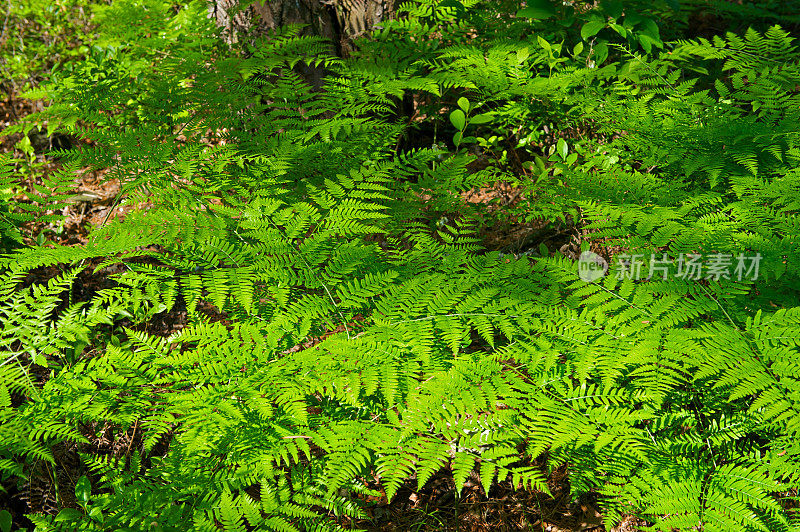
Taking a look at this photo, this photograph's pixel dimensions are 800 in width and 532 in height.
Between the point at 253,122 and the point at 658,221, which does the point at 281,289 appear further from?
the point at 658,221

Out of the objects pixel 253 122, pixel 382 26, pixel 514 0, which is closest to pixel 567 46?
pixel 514 0

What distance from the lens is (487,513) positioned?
2369mm

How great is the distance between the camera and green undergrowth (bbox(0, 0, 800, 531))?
1.71m

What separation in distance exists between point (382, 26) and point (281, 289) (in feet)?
7.87

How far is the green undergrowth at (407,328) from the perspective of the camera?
171 cm

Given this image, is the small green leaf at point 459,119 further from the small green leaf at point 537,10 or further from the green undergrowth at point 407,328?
the small green leaf at point 537,10

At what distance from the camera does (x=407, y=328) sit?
188 cm

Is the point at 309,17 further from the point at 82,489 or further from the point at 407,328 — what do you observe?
the point at 82,489

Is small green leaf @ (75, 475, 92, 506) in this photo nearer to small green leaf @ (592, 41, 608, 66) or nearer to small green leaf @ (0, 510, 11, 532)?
small green leaf @ (0, 510, 11, 532)

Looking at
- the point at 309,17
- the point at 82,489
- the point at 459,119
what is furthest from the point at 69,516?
the point at 309,17

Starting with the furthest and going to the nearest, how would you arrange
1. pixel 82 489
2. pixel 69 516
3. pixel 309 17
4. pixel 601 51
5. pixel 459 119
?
pixel 309 17 → pixel 459 119 → pixel 601 51 → pixel 82 489 → pixel 69 516

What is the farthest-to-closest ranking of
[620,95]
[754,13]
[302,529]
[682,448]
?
[754,13] → [620,95] → [302,529] → [682,448]

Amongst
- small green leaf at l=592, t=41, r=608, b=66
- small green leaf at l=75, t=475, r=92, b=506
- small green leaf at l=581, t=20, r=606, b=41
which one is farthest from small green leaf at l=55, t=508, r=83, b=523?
small green leaf at l=592, t=41, r=608, b=66

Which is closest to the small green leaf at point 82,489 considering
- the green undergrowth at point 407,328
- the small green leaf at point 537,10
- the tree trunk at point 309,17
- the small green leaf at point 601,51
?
the green undergrowth at point 407,328
